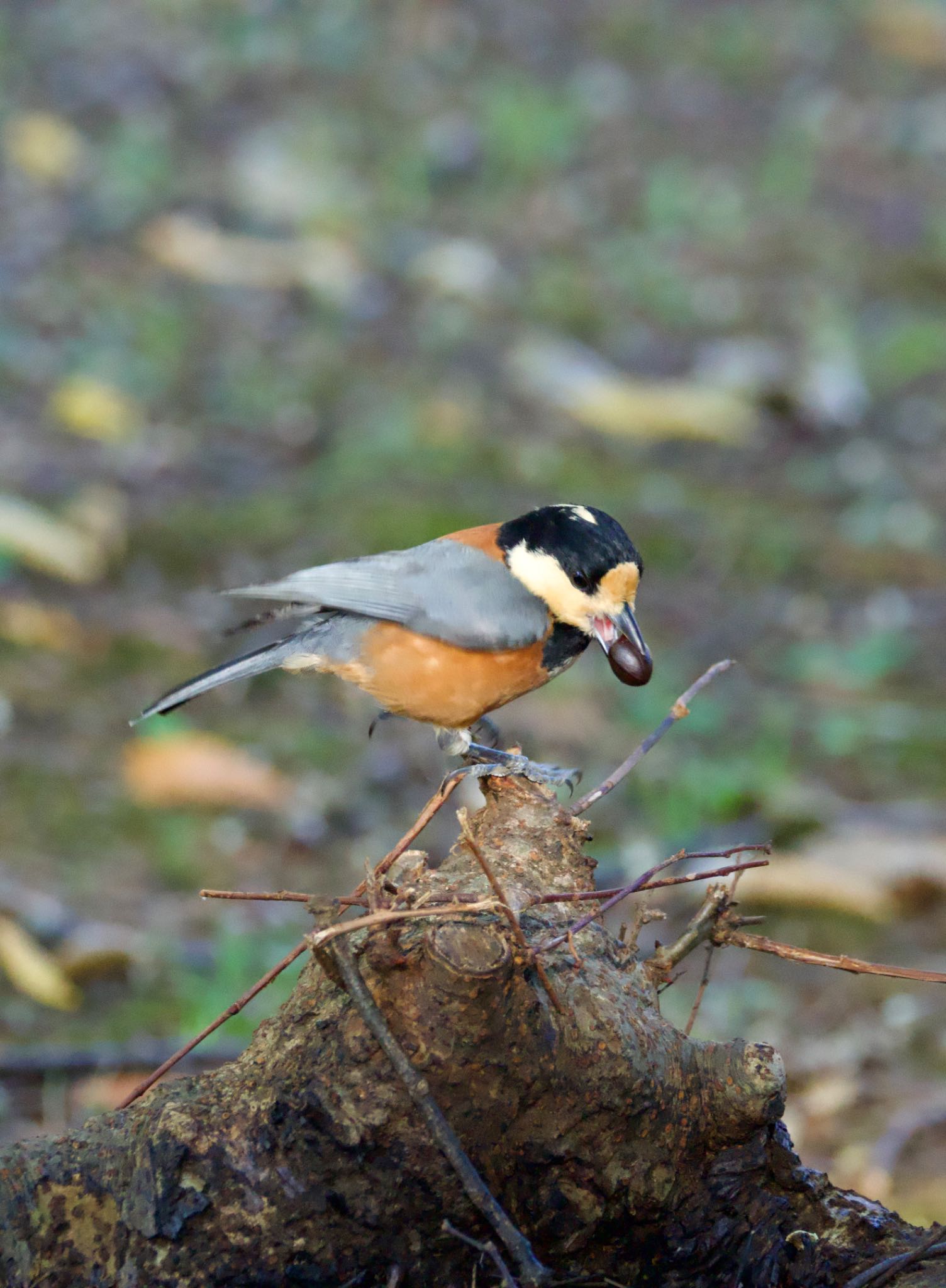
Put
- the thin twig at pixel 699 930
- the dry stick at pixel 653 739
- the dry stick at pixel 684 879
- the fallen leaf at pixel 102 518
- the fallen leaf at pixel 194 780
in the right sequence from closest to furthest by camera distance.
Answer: the dry stick at pixel 684 879 → the dry stick at pixel 653 739 → the thin twig at pixel 699 930 → the fallen leaf at pixel 194 780 → the fallen leaf at pixel 102 518

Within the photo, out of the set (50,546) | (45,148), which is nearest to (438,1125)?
(50,546)

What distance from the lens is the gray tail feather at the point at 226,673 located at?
2.81m

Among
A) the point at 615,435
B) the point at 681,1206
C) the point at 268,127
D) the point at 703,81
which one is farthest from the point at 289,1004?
the point at 703,81

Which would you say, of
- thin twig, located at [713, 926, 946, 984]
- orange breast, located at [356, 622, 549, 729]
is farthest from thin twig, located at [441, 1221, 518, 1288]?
orange breast, located at [356, 622, 549, 729]

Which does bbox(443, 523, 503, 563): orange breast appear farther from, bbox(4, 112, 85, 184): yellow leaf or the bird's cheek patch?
bbox(4, 112, 85, 184): yellow leaf

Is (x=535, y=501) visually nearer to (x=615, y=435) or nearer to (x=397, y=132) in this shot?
(x=615, y=435)

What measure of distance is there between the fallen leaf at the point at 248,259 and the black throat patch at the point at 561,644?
5.35 m

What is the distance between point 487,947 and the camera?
5.66 feet

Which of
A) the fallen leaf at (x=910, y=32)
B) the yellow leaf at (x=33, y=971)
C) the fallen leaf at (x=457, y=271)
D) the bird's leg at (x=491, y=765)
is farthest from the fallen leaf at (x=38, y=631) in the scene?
the fallen leaf at (x=910, y=32)

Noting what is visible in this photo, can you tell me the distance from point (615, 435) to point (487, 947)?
556 cm

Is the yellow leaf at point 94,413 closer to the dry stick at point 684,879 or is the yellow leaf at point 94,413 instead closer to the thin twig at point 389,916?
the dry stick at point 684,879

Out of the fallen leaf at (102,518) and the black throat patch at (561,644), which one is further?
the fallen leaf at (102,518)

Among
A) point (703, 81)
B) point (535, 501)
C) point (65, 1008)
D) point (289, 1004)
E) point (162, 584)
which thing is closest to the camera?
point (289, 1004)

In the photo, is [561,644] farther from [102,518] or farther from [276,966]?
[102,518]
